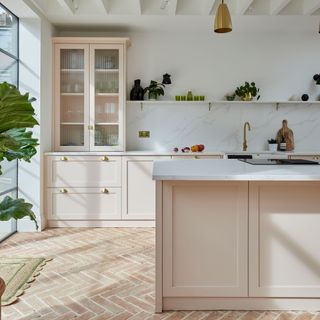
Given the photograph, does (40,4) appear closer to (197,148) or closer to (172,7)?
(172,7)

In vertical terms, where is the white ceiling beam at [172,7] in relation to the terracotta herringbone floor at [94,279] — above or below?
above

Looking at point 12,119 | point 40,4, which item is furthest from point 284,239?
point 40,4

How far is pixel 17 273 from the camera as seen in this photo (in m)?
3.04

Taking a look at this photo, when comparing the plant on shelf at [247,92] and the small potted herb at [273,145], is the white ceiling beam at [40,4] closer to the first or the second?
the plant on shelf at [247,92]

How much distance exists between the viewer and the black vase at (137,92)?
5.01 meters

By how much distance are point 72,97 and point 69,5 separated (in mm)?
1174

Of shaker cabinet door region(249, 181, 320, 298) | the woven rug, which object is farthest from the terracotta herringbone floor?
shaker cabinet door region(249, 181, 320, 298)

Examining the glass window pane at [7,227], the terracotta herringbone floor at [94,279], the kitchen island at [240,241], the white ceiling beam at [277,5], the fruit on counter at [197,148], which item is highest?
the white ceiling beam at [277,5]

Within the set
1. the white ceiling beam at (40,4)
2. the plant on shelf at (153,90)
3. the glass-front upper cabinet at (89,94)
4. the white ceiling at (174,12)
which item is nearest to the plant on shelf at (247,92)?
the white ceiling at (174,12)

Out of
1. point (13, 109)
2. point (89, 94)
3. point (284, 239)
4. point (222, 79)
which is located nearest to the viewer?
point (13, 109)

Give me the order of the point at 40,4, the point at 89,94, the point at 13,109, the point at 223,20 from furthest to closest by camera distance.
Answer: the point at 89,94 < the point at 40,4 < the point at 223,20 < the point at 13,109

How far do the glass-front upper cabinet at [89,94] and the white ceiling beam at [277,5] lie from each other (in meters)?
1.86

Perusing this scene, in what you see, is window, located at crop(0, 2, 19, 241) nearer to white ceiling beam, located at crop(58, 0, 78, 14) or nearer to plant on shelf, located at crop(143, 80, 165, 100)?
white ceiling beam, located at crop(58, 0, 78, 14)

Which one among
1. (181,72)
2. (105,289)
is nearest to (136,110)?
(181,72)
